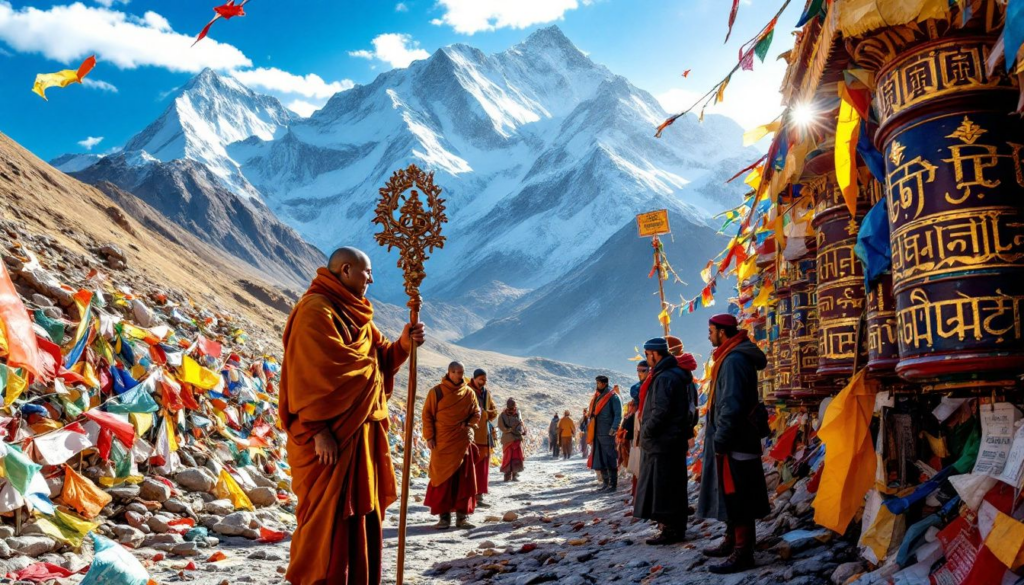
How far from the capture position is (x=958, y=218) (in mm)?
2846

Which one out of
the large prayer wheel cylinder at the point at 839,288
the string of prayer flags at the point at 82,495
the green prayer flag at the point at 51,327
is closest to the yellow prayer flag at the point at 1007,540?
the large prayer wheel cylinder at the point at 839,288

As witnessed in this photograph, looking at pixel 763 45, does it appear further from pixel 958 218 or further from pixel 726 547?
pixel 726 547

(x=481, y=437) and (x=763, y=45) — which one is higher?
(x=763, y=45)

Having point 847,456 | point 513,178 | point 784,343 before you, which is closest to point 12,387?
point 847,456

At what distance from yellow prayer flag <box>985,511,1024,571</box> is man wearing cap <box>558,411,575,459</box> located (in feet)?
61.8

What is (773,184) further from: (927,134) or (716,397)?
(927,134)

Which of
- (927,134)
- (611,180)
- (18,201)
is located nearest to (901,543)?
(927,134)

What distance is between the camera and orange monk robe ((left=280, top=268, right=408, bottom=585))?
11.9 feet

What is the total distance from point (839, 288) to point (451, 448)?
4.35 m

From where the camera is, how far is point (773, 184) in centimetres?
500

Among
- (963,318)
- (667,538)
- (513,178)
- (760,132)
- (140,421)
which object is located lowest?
(667,538)

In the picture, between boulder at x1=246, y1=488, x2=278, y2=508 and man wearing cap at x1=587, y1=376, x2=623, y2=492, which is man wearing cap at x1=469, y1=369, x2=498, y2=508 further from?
boulder at x1=246, y1=488, x2=278, y2=508

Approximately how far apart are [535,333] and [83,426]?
79.8 metres

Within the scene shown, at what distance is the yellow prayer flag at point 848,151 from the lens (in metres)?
3.82
